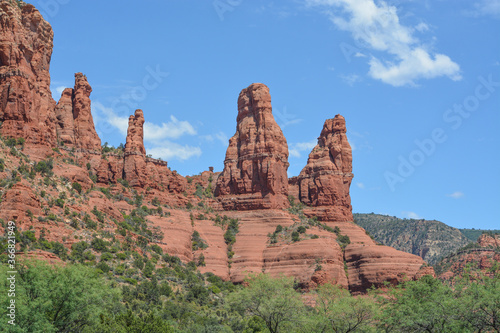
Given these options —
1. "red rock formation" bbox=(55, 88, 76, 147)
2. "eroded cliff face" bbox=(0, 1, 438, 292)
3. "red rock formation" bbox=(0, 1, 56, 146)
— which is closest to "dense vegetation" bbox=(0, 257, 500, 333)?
"eroded cliff face" bbox=(0, 1, 438, 292)

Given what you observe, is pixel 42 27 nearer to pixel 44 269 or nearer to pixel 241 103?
pixel 241 103

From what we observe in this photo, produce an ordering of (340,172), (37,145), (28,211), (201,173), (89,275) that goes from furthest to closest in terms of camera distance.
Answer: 1. (201,173)
2. (340,172)
3. (37,145)
4. (28,211)
5. (89,275)

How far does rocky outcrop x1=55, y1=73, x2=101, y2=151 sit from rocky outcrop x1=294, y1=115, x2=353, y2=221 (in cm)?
4145

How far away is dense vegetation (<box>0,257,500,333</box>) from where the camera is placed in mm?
50906

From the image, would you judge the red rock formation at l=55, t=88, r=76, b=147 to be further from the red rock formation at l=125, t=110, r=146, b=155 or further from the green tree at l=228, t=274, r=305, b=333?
the green tree at l=228, t=274, r=305, b=333

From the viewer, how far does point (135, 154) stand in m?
126

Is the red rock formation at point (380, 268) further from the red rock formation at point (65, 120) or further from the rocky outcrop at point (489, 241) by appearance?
the red rock formation at point (65, 120)

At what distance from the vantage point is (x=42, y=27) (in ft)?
375

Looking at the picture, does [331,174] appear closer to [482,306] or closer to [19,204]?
[19,204]

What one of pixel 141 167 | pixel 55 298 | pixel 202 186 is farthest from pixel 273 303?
pixel 202 186

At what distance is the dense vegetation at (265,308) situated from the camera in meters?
50.9

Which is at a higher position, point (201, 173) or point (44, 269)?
point (201, 173)

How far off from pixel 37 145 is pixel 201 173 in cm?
4635

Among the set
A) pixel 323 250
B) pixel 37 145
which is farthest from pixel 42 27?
pixel 323 250
